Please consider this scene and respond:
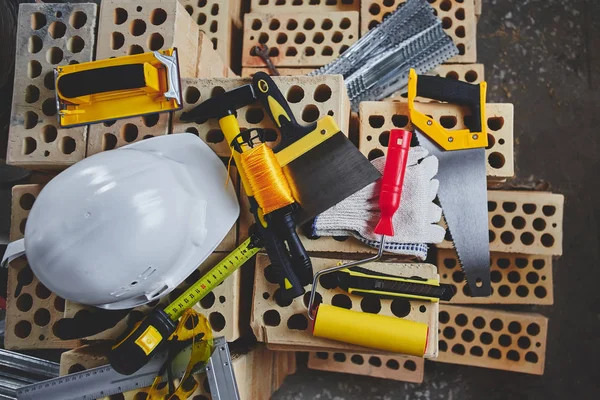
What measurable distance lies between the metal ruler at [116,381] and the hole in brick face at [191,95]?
0.56 metres

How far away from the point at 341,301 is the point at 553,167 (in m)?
1.10

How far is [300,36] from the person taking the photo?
1.52 metres

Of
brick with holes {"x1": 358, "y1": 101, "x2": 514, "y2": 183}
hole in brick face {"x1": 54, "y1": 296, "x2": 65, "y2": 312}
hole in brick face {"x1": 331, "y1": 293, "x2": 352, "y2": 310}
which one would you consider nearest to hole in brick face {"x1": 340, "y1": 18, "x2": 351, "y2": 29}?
brick with holes {"x1": 358, "y1": 101, "x2": 514, "y2": 183}

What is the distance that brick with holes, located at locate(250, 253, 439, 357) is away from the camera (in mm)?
1050

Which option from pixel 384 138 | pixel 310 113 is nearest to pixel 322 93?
pixel 310 113

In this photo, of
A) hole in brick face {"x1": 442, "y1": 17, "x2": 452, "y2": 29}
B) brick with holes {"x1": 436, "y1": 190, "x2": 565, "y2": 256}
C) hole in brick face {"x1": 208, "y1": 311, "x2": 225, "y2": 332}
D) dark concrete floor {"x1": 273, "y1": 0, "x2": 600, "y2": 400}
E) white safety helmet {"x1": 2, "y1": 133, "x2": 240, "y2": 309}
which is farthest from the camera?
dark concrete floor {"x1": 273, "y1": 0, "x2": 600, "y2": 400}

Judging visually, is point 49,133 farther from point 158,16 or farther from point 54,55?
point 158,16

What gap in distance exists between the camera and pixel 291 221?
1003mm

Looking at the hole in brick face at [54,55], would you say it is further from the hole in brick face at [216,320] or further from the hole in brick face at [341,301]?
the hole in brick face at [341,301]

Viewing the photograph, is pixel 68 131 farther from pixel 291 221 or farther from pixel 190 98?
pixel 291 221

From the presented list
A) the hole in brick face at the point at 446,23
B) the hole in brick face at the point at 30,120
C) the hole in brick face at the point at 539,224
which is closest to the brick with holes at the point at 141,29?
the hole in brick face at the point at 30,120

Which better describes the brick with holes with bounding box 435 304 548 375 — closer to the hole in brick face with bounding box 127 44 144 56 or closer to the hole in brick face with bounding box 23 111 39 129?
the hole in brick face with bounding box 127 44 144 56

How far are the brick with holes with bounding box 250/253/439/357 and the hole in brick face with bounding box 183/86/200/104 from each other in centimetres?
40

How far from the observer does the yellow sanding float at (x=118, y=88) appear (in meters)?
1.03
